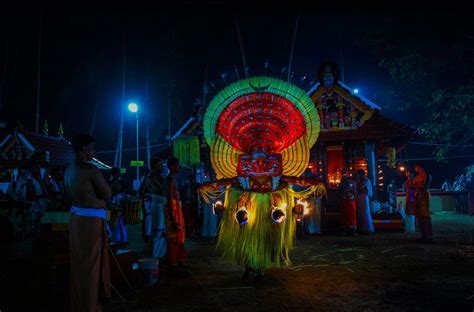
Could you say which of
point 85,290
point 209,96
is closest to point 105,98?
point 209,96

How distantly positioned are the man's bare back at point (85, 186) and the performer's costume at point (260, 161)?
1.96 metres

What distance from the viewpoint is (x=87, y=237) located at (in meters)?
3.12

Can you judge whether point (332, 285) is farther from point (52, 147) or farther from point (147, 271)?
point (52, 147)

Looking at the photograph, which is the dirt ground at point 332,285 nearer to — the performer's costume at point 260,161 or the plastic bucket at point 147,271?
the plastic bucket at point 147,271

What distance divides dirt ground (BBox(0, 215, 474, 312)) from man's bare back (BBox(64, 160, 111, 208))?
147 cm

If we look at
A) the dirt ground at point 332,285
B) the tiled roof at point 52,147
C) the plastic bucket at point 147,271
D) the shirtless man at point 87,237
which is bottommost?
the dirt ground at point 332,285

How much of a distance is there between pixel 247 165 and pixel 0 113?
22214mm

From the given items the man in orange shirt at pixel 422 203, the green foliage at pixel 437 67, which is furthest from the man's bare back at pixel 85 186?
the green foliage at pixel 437 67

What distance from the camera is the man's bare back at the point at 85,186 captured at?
3141mm

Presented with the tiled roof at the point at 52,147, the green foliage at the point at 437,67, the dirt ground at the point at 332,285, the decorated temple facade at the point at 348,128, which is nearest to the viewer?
the dirt ground at the point at 332,285

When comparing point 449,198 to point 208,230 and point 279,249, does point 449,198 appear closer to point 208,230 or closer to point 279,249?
point 208,230

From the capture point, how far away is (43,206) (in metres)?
9.23

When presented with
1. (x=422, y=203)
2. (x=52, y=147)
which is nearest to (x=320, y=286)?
(x=422, y=203)

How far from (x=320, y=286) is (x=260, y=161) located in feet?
6.50
